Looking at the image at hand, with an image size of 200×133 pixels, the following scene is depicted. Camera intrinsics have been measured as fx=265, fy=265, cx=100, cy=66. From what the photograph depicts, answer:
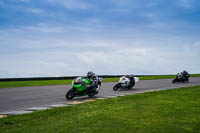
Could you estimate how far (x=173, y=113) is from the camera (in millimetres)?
8859

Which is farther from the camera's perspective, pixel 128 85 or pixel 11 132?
pixel 128 85

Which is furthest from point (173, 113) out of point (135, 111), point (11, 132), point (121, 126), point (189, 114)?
point (11, 132)

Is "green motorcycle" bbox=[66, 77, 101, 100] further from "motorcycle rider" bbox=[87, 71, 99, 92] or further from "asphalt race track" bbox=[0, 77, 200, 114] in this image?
"asphalt race track" bbox=[0, 77, 200, 114]

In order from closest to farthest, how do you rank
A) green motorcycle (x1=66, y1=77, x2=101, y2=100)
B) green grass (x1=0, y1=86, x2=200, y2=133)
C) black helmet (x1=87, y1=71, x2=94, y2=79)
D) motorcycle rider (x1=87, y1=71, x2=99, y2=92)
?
1. green grass (x1=0, y1=86, x2=200, y2=133)
2. green motorcycle (x1=66, y1=77, x2=101, y2=100)
3. motorcycle rider (x1=87, y1=71, x2=99, y2=92)
4. black helmet (x1=87, y1=71, x2=94, y2=79)

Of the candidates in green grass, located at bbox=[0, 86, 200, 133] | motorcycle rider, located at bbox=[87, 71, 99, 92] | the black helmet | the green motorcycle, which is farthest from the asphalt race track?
green grass, located at bbox=[0, 86, 200, 133]

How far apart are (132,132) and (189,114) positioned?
3.27 m

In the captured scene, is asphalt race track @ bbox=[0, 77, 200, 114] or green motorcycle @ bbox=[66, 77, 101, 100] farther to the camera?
green motorcycle @ bbox=[66, 77, 101, 100]

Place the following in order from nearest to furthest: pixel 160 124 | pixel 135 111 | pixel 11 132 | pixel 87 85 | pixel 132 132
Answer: pixel 132 132 < pixel 11 132 < pixel 160 124 < pixel 135 111 < pixel 87 85

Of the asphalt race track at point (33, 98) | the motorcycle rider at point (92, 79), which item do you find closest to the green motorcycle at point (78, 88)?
the motorcycle rider at point (92, 79)

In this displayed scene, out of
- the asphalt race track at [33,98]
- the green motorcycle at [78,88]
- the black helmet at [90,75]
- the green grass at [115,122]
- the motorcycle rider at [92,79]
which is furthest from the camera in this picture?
the black helmet at [90,75]

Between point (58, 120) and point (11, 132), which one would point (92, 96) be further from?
point (11, 132)

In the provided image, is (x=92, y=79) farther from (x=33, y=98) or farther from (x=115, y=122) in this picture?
(x=115, y=122)

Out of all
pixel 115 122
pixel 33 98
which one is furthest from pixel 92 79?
pixel 115 122

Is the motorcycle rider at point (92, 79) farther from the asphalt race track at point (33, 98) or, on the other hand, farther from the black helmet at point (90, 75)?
the asphalt race track at point (33, 98)
